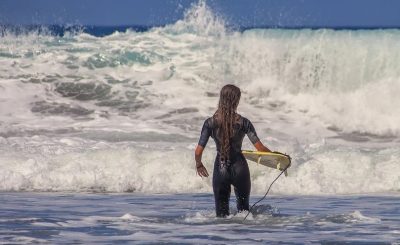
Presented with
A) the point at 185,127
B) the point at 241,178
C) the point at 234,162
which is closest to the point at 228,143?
the point at 234,162

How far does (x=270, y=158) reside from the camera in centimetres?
1137

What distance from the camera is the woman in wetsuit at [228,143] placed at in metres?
11.0

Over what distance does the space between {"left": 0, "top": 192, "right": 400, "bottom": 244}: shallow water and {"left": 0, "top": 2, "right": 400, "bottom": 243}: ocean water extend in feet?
0.09

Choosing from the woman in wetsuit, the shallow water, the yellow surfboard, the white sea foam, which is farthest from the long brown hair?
the white sea foam

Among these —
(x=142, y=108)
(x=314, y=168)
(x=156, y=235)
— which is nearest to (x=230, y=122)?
(x=156, y=235)

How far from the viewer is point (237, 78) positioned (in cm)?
2706

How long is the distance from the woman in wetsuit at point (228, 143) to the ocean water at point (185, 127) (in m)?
0.46

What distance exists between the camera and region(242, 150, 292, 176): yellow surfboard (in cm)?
1115

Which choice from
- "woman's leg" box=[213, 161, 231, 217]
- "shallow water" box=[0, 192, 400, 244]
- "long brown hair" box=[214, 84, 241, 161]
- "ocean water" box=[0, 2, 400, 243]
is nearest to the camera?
"shallow water" box=[0, 192, 400, 244]

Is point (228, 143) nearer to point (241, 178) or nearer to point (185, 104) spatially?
point (241, 178)

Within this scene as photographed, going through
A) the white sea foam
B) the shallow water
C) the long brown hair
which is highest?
the white sea foam

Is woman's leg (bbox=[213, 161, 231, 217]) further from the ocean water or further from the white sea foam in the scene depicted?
the white sea foam

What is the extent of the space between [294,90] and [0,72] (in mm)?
7442

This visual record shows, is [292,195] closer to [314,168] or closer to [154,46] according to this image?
[314,168]
